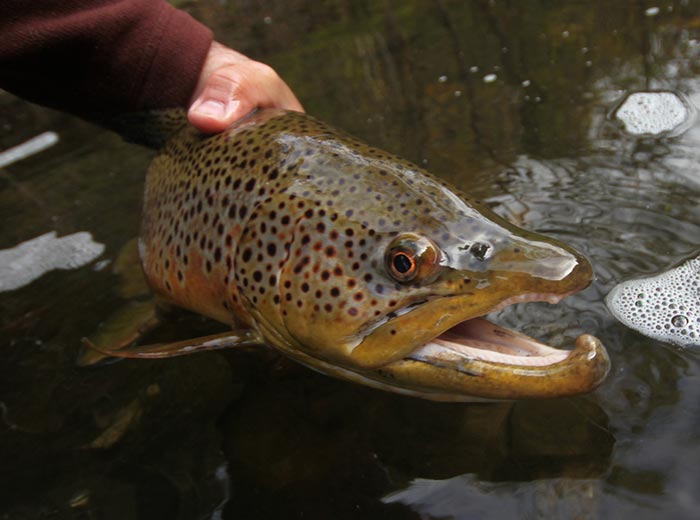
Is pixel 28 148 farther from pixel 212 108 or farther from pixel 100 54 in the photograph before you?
pixel 212 108

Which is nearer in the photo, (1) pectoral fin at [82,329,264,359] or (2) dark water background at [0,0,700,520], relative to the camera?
(2) dark water background at [0,0,700,520]

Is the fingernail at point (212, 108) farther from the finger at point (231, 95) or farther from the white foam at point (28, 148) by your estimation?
the white foam at point (28, 148)

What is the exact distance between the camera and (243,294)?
2.21 metres

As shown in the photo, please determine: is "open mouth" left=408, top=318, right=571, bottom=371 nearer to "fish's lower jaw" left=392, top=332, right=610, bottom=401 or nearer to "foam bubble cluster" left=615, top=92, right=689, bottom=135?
"fish's lower jaw" left=392, top=332, right=610, bottom=401

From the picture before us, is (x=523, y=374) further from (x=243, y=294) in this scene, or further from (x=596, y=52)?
(x=596, y=52)

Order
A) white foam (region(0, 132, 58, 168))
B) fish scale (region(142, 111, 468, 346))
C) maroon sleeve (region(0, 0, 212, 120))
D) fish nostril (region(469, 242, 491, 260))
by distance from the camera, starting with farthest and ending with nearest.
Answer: white foam (region(0, 132, 58, 168))
maroon sleeve (region(0, 0, 212, 120))
fish scale (region(142, 111, 468, 346))
fish nostril (region(469, 242, 491, 260))

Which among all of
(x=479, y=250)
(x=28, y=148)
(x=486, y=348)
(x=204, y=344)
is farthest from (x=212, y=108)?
(x=28, y=148)

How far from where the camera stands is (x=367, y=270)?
1933 mm

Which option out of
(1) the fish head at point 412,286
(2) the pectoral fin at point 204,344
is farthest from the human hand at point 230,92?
(2) the pectoral fin at point 204,344

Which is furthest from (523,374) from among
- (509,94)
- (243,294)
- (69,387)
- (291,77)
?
(291,77)

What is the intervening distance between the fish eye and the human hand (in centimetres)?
116

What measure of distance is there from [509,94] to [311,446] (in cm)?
351

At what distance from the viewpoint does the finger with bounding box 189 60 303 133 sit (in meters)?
2.62

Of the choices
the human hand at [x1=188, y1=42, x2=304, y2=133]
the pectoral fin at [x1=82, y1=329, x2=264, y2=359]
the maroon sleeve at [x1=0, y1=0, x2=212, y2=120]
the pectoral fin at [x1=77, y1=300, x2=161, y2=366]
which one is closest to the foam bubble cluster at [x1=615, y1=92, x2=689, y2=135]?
the human hand at [x1=188, y1=42, x2=304, y2=133]
